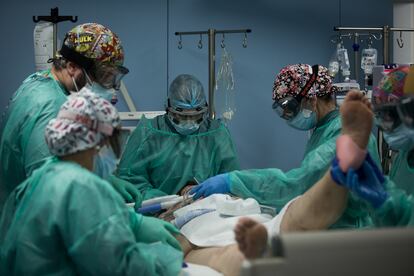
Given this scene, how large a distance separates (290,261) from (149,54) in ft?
10.3

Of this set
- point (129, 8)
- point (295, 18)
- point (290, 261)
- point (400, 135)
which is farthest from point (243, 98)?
point (290, 261)

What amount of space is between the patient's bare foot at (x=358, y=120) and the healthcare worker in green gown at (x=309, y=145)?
0.62 meters

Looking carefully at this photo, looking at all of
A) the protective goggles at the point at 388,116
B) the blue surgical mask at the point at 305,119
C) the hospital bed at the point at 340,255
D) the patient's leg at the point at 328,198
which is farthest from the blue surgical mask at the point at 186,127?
the hospital bed at the point at 340,255

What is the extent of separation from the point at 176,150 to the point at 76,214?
1.48 metres

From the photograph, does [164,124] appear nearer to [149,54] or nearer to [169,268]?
[149,54]

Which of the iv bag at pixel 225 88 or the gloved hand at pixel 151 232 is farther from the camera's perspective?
the iv bag at pixel 225 88

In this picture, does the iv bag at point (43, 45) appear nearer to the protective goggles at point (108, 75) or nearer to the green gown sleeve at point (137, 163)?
the green gown sleeve at point (137, 163)

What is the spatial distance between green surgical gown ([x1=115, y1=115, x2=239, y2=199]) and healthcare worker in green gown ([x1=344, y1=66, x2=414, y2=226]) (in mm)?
1207

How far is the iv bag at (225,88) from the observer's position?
396 centimetres

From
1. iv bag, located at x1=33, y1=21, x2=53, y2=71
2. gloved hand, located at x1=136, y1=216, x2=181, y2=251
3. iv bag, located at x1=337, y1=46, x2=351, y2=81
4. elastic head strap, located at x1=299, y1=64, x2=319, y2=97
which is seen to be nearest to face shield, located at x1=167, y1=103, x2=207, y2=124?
elastic head strap, located at x1=299, y1=64, x2=319, y2=97

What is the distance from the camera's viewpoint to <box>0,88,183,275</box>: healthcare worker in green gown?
5.38ft

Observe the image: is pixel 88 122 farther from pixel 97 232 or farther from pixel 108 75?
pixel 108 75

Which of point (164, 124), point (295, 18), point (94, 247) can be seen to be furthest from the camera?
point (295, 18)

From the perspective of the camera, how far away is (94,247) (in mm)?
1629
